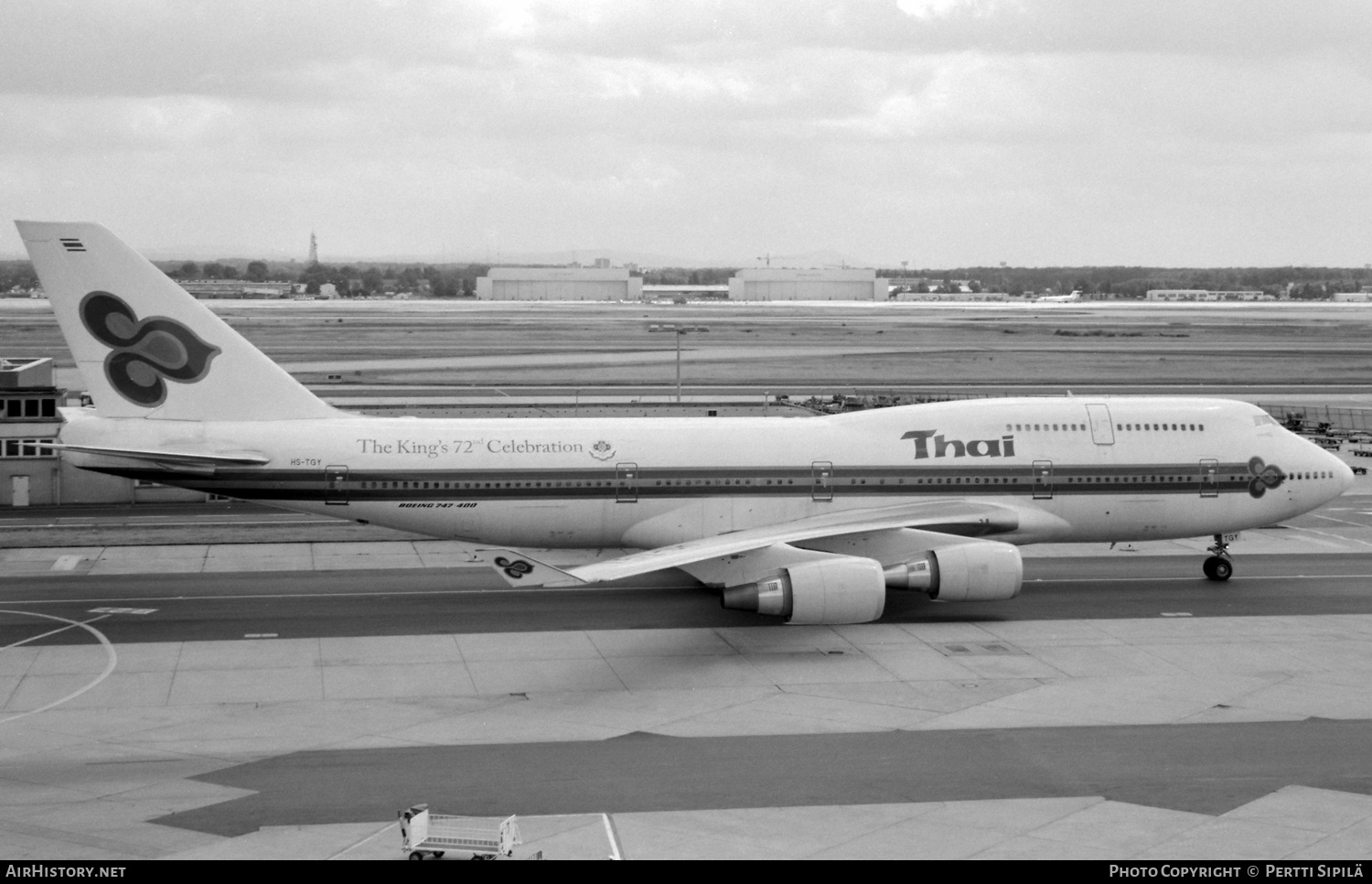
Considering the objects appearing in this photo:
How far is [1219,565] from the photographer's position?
1476 inches

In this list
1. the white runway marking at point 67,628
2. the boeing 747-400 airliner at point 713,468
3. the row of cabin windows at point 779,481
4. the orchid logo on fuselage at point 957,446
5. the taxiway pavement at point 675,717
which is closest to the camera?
the taxiway pavement at point 675,717

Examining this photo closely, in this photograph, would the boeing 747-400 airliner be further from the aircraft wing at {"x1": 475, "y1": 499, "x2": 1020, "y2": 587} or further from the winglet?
the winglet

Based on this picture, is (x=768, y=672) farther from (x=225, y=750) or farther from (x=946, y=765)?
(x=225, y=750)

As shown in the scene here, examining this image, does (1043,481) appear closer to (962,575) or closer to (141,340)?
(962,575)

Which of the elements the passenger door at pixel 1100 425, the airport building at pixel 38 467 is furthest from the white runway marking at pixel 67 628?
the passenger door at pixel 1100 425

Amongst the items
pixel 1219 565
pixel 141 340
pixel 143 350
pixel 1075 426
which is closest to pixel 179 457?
pixel 143 350

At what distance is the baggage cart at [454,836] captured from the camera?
649 inches

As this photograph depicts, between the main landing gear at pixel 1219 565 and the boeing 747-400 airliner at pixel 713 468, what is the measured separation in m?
0.05

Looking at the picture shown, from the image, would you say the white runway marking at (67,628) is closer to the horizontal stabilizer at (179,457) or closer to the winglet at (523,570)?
the horizontal stabilizer at (179,457)

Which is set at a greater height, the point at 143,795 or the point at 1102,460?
the point at 1102,460

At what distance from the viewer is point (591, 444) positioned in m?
34.8

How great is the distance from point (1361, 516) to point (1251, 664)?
73.7 ft

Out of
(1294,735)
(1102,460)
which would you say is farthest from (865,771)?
(1102,460)

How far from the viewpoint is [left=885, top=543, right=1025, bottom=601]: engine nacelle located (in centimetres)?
3188
